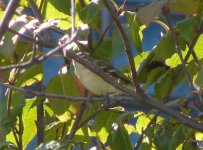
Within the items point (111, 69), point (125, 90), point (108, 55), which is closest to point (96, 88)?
point (111, 69)

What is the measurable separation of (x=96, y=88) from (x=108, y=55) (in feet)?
1.74

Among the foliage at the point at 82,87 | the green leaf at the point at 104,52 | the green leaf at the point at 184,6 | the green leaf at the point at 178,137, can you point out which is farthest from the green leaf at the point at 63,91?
the green leaf at the point at 184,6

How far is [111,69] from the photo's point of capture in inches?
97.6

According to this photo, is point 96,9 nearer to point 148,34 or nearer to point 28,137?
point 28,137

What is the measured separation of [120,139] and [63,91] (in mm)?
215

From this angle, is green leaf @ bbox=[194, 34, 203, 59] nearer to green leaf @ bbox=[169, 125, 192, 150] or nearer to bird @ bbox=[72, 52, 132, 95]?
green leaf @ bbox=[169, 125, 192, 150]

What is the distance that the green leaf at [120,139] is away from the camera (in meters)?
1.76

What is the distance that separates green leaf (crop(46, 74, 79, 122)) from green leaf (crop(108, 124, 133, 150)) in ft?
→ 0.51

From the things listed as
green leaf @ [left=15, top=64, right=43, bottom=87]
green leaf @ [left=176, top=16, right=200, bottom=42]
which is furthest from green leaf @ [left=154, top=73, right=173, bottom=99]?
green leaf @ [left=15, top=64, right=43, bottom=87]

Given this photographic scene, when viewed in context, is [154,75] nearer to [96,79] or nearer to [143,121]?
[143,121]

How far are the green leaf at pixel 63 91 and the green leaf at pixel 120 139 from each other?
155 mm

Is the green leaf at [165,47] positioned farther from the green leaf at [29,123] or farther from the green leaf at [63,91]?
the green leaf at [29,123]

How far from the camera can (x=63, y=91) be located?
1.80 m

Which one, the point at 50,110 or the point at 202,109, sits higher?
the point at 202,109
